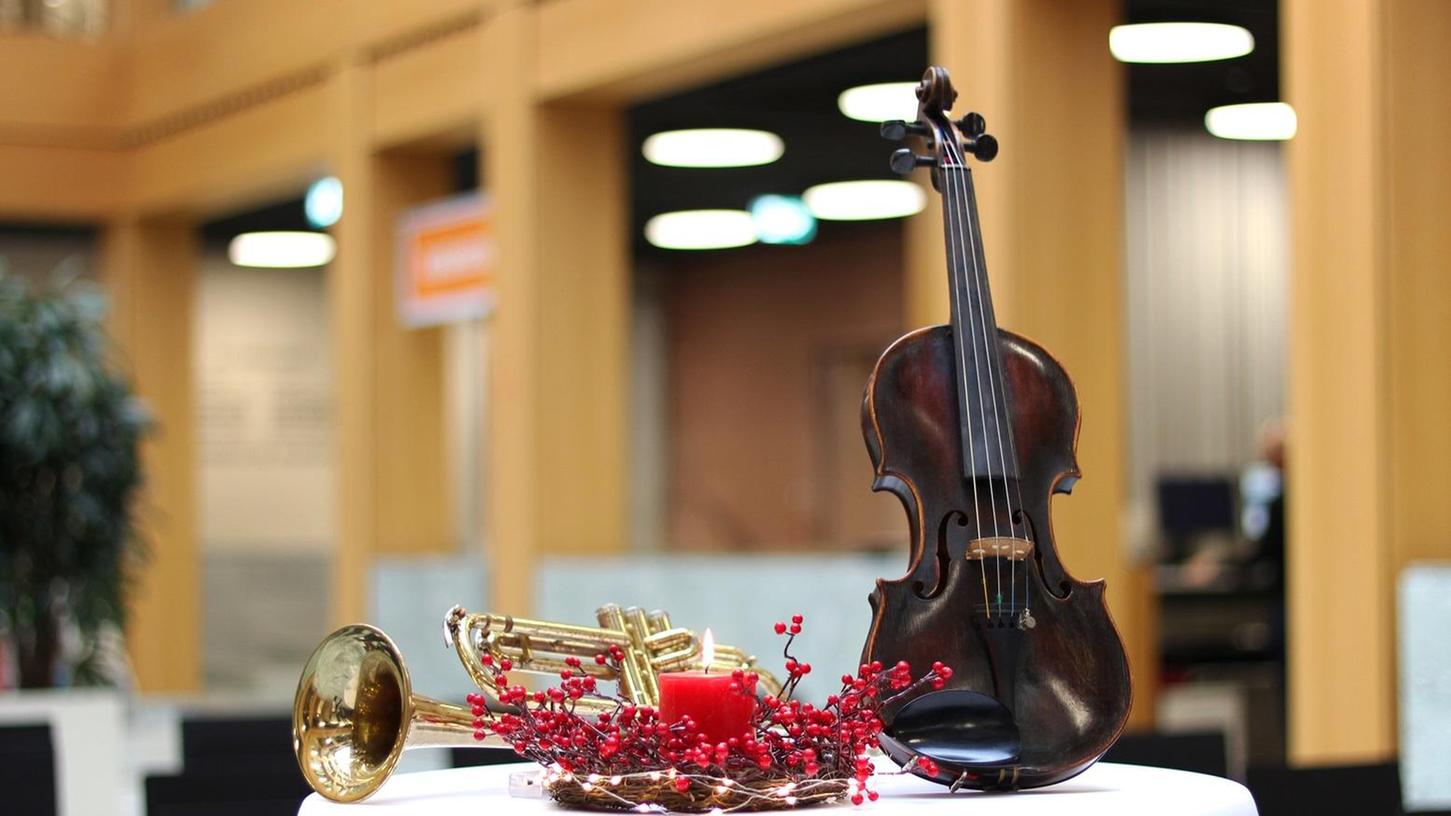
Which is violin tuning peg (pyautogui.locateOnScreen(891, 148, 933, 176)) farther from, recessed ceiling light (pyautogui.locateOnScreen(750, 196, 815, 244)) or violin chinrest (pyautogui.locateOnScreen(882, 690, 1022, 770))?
recessed ceiling light (pyautogui.locateOnScreen(750, 196, 815, 244))

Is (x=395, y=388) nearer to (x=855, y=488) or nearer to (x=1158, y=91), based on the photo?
(x=1158, y=91)

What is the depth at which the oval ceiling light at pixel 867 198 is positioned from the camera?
1205cm

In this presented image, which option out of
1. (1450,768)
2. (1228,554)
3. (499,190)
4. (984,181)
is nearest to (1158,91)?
(1228,554)

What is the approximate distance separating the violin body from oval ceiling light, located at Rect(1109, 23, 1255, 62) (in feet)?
18.7

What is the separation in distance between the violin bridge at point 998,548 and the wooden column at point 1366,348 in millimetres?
3050

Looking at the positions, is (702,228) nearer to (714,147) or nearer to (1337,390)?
(714,147)

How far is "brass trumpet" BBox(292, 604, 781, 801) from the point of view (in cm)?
212

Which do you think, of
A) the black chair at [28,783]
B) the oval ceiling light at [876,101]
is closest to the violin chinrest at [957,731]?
the black chair at [28,783]

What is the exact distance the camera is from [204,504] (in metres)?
13.4

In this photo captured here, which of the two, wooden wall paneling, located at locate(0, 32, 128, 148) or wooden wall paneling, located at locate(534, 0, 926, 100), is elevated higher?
wooden wall paneling, located at locate(0, 32, 128, 148)

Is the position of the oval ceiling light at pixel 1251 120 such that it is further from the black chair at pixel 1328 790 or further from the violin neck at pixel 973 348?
the violin neck at pixel 973 348

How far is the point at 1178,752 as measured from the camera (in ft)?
12.0

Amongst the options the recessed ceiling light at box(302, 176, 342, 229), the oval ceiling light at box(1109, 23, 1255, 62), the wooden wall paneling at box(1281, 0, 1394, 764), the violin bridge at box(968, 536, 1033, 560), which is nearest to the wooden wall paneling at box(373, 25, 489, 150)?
the recessed ceiling light at box(302, 176, 342, 229)

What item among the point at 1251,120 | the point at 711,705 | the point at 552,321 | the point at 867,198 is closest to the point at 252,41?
the point at 552,321
